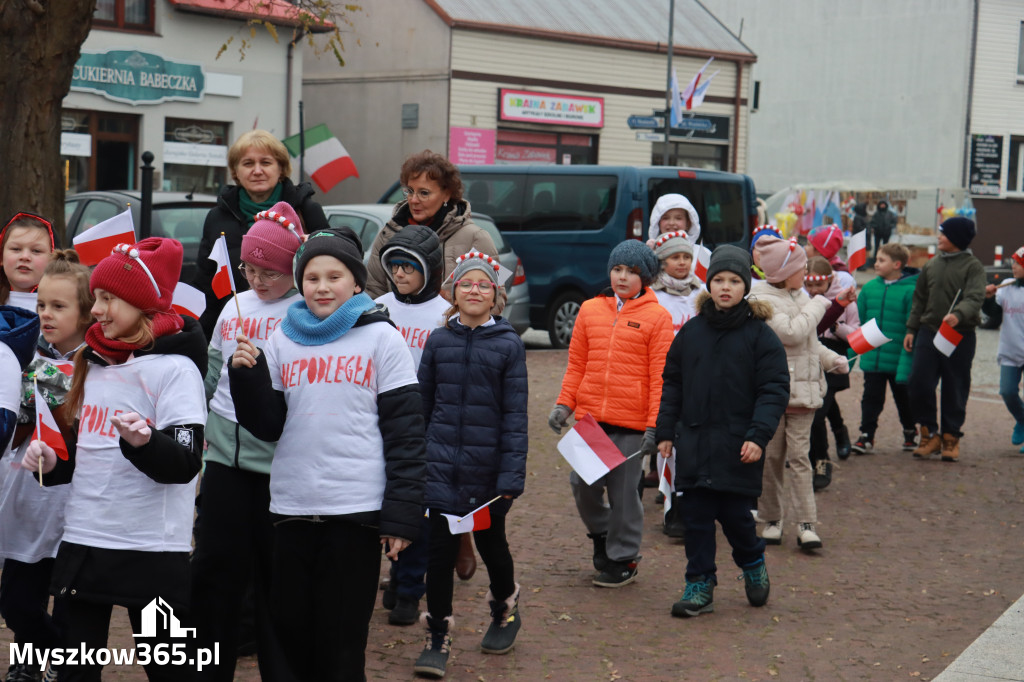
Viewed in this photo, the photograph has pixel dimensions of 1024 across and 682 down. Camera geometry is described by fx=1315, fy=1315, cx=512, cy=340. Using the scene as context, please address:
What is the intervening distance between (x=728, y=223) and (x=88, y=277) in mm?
13642

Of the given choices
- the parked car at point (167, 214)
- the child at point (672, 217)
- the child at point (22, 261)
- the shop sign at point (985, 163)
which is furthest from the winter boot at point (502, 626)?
the shop sign at point (985, 163)

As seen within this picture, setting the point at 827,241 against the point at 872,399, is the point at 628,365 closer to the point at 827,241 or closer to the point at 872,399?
the point at 827,241

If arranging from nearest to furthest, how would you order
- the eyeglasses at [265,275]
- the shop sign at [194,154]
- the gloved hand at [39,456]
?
the gloved hand at [39,456]
the eyeglasses at [265,275]
the shop sign at [194,154]

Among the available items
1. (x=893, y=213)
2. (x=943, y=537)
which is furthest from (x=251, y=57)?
(x=943, y=537)

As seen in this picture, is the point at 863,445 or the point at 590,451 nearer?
the point at 590,451

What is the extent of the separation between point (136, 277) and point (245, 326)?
2.98ft

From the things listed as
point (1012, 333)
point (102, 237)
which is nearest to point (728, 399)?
point (102, 237)

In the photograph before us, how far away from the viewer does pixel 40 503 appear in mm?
4523

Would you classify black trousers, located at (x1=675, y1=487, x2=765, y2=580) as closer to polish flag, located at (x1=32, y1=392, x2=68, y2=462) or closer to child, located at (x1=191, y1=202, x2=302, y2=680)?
child, located at (x1=191, y1=202, x2=302, y2=680)

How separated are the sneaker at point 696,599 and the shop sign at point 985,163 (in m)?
34.9

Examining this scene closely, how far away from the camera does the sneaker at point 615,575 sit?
6.80m

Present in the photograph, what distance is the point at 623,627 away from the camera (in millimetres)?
6129

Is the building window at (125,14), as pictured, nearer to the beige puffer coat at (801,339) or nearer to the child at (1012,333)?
the child at (1012,333)

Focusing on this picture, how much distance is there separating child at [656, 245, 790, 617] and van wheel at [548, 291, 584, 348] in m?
10.4
